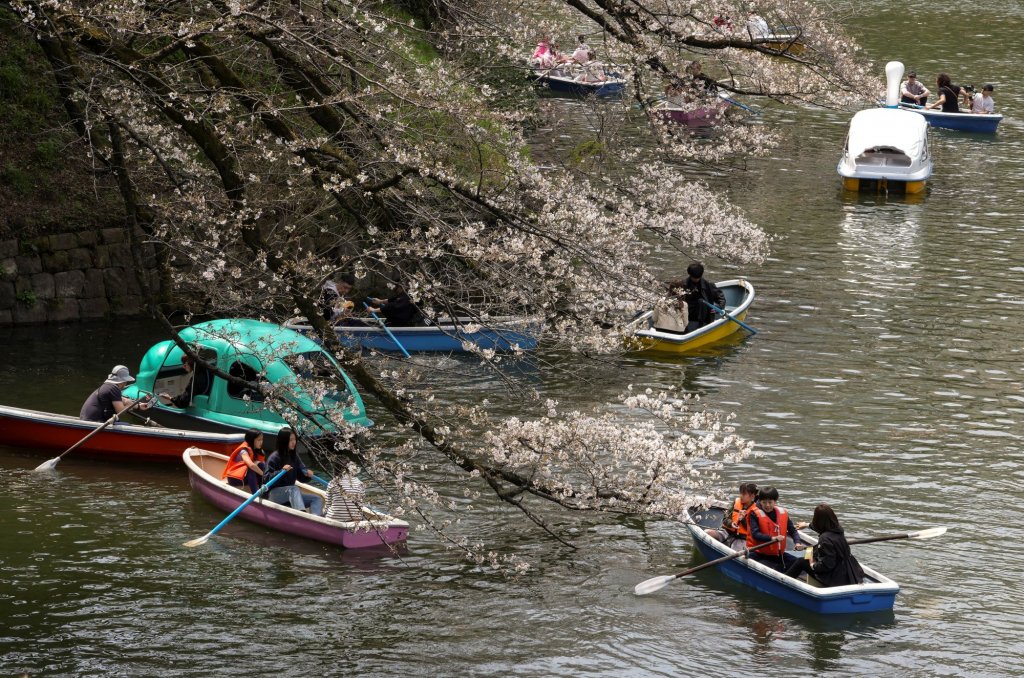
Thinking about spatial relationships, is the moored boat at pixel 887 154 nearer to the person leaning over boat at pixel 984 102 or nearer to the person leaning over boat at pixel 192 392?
the person leaning over boat at pixel 984 102

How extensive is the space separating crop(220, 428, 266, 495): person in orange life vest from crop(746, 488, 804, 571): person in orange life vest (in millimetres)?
6035

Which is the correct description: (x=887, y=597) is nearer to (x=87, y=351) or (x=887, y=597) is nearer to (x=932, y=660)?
(x=932, y=660)

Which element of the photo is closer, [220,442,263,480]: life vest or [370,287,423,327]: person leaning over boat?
[220,442,263,480]: life vest

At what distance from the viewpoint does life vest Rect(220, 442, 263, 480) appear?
15828 mm

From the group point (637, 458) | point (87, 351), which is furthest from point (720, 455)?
point (87, 351)

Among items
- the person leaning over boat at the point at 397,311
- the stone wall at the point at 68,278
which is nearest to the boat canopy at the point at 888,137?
the person leaning over boat at the point at 397,311

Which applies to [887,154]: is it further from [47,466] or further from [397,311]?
[47,466]

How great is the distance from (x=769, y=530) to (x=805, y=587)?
0.95m

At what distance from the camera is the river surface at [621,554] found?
1244 centimetres

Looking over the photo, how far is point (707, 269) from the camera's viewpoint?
25672 millimetres

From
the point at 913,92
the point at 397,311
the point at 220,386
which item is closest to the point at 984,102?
the point at 913,92

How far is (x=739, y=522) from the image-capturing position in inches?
562

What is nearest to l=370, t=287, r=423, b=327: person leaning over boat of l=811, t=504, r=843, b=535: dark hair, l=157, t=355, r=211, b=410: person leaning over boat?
l=157, t=355, r=211, b=410: person leaning over boat

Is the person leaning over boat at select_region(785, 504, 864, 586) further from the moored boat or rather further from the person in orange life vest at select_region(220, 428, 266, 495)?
the moored boat
